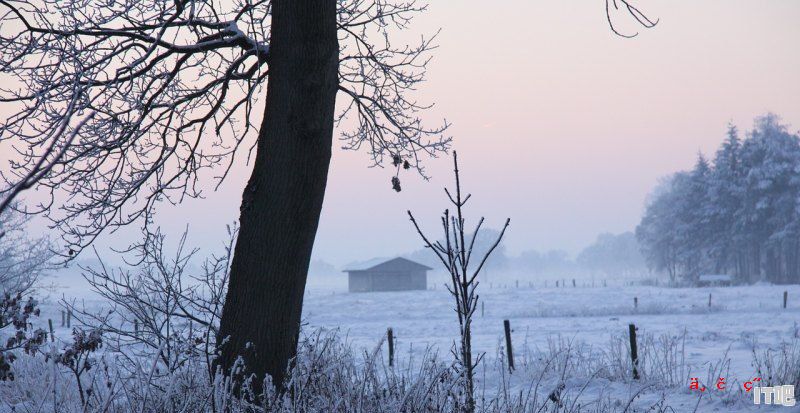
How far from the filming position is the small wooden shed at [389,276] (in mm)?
63875

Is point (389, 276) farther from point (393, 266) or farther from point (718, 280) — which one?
point (718, 280)

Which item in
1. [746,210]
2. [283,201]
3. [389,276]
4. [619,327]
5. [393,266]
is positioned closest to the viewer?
[283,201]

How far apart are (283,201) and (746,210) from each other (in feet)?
202

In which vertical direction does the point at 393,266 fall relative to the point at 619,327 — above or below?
above

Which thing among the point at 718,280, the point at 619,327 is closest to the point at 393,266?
the point at 718,280

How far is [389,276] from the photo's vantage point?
212 feet

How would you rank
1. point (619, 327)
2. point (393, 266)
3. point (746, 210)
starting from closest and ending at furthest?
point (619, 327) → point (746, 210) → point (393, 266)

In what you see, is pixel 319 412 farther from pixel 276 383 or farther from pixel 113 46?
pixel 113 46

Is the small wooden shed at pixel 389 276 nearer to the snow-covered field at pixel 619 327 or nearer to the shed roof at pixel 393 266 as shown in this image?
the shed roof at pixel 393 266

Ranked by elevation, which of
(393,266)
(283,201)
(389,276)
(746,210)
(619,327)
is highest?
(746,210)

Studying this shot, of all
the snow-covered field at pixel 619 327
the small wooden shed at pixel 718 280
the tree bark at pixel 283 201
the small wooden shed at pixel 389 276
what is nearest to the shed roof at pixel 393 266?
the small wooden shed at pixel 389 276

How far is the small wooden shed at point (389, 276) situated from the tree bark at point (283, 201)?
192 feet

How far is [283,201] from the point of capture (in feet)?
16.1

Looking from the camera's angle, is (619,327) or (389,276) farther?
(389,276)
